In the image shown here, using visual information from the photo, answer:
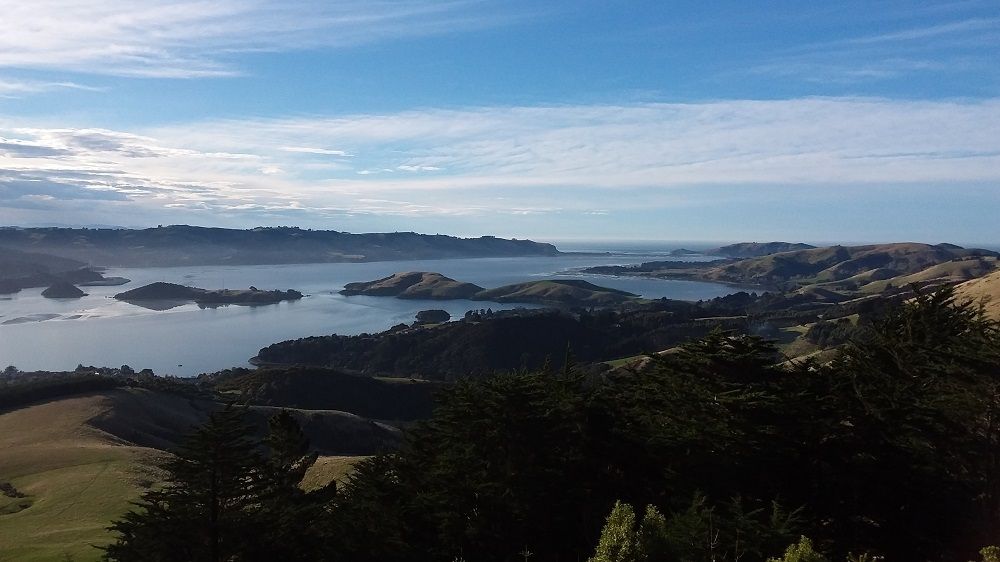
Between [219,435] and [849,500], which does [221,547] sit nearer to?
[219,435]

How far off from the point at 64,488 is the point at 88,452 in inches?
407

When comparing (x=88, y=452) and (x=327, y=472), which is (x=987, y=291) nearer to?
(x=327, y=472)

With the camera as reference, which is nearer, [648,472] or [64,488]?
[648,472]

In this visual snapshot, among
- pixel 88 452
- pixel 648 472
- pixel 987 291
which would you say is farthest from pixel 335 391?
pixel 987 291

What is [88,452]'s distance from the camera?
47312mm

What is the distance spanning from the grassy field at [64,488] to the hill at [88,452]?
0.18 feet

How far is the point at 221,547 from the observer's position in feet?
60.0

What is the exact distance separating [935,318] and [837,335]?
9245 cm

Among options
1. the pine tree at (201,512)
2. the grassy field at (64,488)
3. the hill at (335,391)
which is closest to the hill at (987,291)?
the hill at (335,391)

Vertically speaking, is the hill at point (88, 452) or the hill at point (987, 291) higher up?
the hill at point (987, 291)

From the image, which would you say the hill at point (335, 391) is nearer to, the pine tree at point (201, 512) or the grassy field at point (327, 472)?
the grassy field at point (327, 472)

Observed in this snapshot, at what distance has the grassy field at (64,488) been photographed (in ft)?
91.5

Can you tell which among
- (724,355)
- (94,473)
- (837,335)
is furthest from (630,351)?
(724,355)

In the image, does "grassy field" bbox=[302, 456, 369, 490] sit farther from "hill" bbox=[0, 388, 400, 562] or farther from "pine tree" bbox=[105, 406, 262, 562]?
"pine tree" bbox=[105, 406, 262, 562]
